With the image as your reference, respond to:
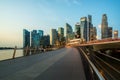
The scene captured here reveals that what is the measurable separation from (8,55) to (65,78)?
17296 mm

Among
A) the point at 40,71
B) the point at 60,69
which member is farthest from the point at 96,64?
the point at 60,69

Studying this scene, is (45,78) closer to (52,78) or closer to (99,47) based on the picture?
(52,78)

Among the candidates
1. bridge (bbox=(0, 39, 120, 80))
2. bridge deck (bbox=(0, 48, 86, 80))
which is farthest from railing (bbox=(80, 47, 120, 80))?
bridge deck (bbox=(0, 48, 86, 80))

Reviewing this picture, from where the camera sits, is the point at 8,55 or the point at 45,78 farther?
the point at 8,55

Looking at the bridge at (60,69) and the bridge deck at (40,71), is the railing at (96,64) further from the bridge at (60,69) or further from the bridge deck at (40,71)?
the bridge deck at (40,71)

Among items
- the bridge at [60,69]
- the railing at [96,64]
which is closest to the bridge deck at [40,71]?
the bridge at [60,69]

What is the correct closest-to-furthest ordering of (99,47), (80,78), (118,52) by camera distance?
(80,78)
(99,47)
(118,52)

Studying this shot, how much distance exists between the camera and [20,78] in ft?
40.0

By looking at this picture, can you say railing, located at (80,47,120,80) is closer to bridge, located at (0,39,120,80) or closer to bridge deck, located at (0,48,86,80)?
bridge, located at (0,39,120,80)

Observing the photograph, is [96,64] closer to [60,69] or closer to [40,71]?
[40,71]

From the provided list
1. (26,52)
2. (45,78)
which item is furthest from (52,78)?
(26,52)

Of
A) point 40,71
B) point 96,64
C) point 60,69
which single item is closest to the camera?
point 96,64

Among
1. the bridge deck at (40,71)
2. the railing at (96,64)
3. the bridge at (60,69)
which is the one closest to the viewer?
the railing at (96,64)

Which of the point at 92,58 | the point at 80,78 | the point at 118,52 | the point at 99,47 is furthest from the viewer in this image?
the point at 118,52
